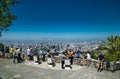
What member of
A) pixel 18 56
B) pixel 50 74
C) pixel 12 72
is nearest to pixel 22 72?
pixel 12 72

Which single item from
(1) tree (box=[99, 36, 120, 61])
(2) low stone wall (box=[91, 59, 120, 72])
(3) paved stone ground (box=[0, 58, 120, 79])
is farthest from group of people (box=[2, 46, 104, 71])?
(1) tree (box=[99, 36, 120, 61])

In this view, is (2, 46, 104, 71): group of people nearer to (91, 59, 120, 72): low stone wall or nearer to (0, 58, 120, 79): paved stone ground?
(91, 59, 120, 72): low stone wall

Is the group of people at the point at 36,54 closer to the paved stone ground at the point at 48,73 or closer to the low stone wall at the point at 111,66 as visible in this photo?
the low stone wall at the point at 111,66

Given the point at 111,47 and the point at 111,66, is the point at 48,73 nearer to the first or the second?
the point at 111,66

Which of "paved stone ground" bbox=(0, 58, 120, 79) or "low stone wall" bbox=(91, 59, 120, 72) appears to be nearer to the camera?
"paved stone ground" bbox=(0, 58, 120, 79)

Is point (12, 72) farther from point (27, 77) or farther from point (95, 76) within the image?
point (95, 76)

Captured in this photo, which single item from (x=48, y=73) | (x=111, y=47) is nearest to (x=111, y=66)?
(x=111, y=47)
